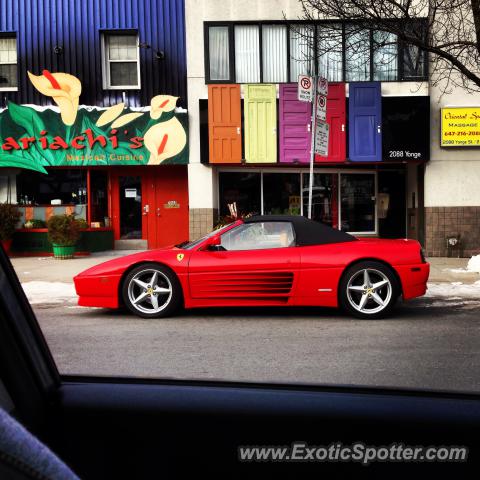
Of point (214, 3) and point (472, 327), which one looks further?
point (214, 3)

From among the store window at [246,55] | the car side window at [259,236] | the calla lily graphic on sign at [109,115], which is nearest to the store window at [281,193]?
the store window at [246,55]

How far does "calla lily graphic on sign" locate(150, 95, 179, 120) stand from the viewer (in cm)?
1545

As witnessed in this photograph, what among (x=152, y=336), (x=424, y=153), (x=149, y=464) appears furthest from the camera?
(x=424, y=153)

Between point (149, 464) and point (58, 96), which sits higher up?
point (58, 96)

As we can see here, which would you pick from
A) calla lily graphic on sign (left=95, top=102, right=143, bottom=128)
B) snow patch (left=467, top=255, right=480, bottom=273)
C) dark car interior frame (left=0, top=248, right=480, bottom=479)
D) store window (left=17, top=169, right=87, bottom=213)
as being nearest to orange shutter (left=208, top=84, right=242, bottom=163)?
calla lily graphic on sign (left=95, top=102, right=143, bottom=128)

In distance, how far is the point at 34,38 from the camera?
15.8 m

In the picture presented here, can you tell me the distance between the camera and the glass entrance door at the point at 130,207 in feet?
54.9

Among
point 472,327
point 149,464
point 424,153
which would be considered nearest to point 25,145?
point 424,153

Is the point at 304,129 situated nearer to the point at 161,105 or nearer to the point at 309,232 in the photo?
the point at 161,105

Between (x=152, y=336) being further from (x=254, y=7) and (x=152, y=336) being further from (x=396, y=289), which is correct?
(x=254, y=7)

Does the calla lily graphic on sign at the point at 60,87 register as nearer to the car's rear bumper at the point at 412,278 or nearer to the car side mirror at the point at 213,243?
the car side mirror at the point at 213,243

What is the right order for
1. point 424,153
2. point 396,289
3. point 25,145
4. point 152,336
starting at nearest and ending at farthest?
point 152,336
point 396,289
point 424,153
point 25,145

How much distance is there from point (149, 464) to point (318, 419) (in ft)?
1.56

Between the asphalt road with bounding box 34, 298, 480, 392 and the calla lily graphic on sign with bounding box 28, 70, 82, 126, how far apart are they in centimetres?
927
